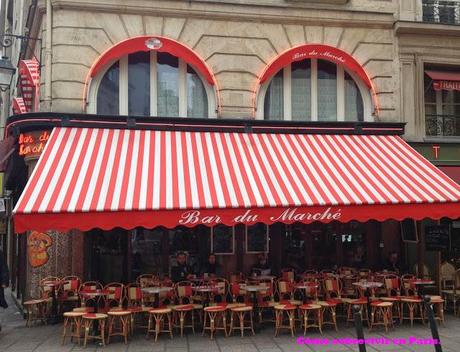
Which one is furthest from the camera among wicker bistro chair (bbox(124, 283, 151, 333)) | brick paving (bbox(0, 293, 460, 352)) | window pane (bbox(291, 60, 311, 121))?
window pane (bbox(291, 60, 311, 121))

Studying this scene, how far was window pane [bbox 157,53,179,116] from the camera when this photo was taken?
42.4 ft

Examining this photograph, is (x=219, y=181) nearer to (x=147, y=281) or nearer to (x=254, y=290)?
(x=254, y=290)

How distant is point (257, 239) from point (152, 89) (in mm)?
4693

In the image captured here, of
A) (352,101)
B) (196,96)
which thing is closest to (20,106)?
(196,96)

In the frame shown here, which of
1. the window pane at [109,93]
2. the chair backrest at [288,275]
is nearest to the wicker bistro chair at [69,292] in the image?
the window pane at [109,93]

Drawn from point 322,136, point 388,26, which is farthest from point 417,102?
point 322,136

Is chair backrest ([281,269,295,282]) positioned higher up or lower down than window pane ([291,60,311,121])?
lower down

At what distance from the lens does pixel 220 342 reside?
377 inches

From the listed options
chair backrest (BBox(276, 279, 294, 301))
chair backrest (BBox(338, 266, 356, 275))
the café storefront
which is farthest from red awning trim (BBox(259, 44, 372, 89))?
chair backrest (BBox(276, 279, 294, 301))

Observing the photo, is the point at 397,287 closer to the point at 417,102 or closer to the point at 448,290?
the point at 448,290

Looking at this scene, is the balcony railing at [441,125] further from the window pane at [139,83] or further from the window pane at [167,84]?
the window pane at [139,83]

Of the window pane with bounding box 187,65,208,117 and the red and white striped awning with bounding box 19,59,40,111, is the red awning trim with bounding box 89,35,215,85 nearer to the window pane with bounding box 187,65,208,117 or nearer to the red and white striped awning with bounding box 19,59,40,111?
the window pane with bounding box 187,65,208,117

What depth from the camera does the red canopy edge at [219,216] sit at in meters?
8.70

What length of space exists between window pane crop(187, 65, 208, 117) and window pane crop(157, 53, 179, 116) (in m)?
0.32
